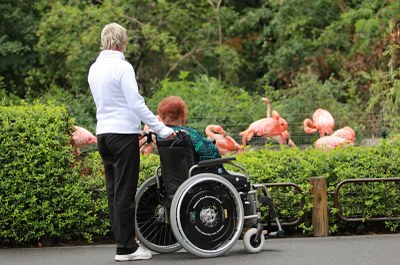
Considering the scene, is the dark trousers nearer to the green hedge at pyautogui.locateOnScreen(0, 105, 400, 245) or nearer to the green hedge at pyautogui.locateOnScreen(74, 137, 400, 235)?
the green hedge at pyautogui.locateOnScreen(0, 105, 400, 245)

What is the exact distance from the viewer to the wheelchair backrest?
24.8 feet

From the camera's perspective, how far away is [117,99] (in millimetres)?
7410

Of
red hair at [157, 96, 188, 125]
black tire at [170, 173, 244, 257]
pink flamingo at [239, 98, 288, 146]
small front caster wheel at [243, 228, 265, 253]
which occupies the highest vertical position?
red hair at [157, 96, 188, 125]

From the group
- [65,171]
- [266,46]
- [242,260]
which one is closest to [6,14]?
[266,46]

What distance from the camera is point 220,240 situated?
7.55 metres

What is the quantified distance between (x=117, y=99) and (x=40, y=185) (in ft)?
4.86

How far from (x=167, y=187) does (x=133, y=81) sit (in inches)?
35.0

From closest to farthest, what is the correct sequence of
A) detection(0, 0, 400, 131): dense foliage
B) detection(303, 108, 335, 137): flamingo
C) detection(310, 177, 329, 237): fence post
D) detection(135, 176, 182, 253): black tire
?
detection(135, 176, 182, 253): black tire < detection(310, 177, 329, 237): fence post < detection(303, 108, 335, 137): flamingo < detection(0, 0, 400, 131): dense foliage

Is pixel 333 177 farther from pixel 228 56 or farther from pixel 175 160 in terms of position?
pixel 228 56

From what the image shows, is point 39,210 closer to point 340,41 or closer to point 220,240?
point 220,240

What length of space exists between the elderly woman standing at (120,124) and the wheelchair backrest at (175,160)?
0.16 meters

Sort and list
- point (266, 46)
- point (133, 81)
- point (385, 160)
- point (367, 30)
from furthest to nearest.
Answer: point (266, 46)
point (367, 30)
point (385, 160)
point (133, 81)

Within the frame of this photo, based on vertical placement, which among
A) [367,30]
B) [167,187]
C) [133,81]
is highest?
[367,30]

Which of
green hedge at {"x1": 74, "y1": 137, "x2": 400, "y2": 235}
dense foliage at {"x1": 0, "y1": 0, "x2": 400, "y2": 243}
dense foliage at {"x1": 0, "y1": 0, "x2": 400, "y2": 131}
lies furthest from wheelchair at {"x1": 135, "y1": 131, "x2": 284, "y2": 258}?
dense foliage at {"x1": 0, "y1": 0, "x2": 400, "y2": 131}
